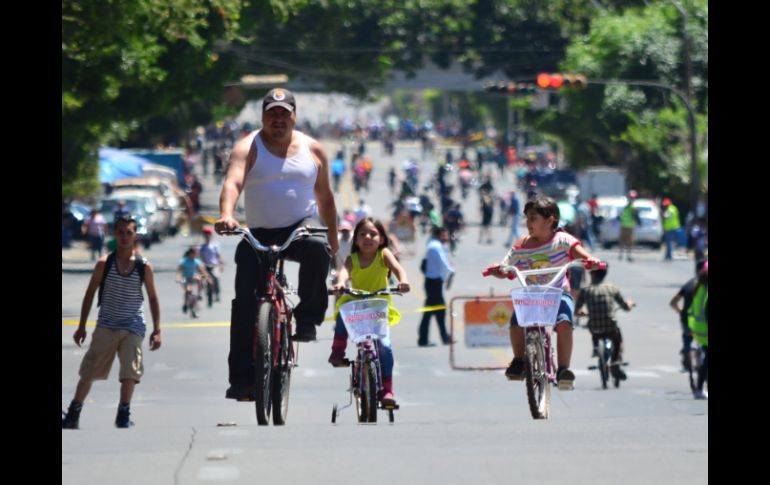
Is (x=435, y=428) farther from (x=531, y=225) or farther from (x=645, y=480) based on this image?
(x=645, y=480)

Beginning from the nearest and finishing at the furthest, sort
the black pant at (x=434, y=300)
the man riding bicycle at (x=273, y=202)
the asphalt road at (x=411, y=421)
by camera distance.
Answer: the asphalt road at (x=411, y=421) → the man riding bicycle at (x=273, y=202) → the black pant at (x=434, y=300)

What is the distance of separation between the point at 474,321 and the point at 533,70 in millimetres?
58948

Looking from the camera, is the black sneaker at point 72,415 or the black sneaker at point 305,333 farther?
the black sneaker at point 72,415

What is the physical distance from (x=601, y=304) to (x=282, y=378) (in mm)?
10517

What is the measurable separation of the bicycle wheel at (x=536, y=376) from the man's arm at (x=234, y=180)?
2486 millimetres

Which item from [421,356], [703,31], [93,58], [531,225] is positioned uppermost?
[703,31]

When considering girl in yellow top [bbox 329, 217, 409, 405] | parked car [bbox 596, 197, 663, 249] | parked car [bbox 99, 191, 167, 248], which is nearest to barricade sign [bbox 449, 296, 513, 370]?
girl in yellow top [bbox 329, 217, 409, 405]

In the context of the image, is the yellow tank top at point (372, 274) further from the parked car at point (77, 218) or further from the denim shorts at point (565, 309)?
the parked car at point (77, 218)

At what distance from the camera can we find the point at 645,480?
869cm

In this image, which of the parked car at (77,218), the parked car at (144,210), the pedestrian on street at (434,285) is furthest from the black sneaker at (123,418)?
the parked car at (77,218)

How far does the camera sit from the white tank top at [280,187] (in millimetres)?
10641

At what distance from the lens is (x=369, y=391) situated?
12570 mm

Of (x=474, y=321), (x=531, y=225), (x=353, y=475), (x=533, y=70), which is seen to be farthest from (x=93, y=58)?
(x=533, y=70)
